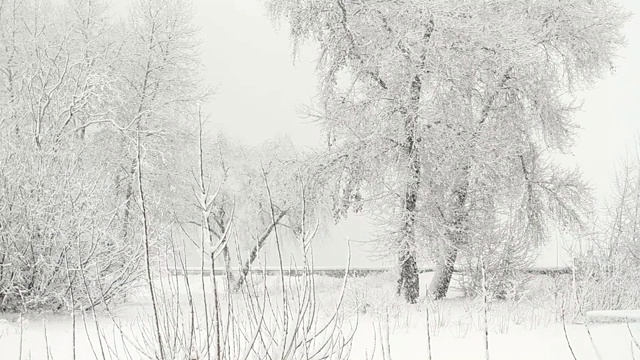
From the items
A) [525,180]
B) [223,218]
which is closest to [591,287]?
[525,180]

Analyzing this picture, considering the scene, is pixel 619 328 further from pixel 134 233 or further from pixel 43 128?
pixel 43 128

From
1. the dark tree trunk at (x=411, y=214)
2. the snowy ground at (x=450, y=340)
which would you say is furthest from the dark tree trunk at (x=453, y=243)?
the snowy ground at (x=450, y=340)

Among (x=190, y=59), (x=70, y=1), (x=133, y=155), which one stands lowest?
(x=133, y=155)

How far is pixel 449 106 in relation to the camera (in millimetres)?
13406

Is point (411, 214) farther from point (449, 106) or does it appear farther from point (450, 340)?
point (450, 340)

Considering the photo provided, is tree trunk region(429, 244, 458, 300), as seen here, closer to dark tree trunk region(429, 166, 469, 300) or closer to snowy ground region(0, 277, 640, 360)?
dark tree trunk region(429, 166, 469, 300)

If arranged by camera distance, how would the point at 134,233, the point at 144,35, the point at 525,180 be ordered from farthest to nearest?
1. the point at 144,35
2. the point at 525,180
3. the point at 134,233

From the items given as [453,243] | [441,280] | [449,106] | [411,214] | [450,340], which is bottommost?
[450,340]

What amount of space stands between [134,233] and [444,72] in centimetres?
633

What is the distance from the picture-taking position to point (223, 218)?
77.7 ft

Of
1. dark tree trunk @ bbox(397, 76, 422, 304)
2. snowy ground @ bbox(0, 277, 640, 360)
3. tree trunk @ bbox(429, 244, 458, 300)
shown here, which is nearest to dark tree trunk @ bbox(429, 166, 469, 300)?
tree trunk @ bbox(429, 244, 458, 300)

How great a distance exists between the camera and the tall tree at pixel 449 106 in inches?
525

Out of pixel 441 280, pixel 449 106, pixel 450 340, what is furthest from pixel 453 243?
pixel 450 340

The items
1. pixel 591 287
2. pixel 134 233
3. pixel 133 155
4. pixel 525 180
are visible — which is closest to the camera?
pixel 591 287
